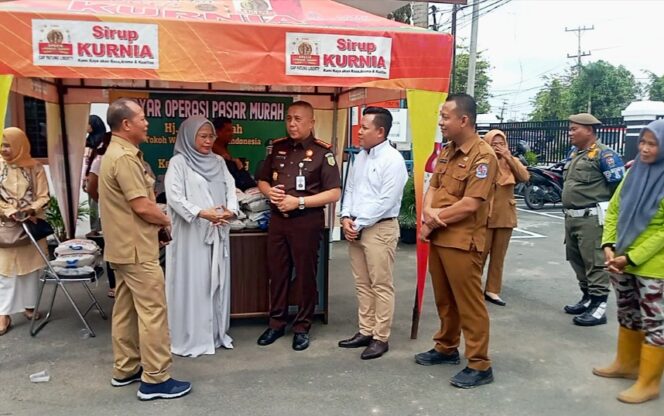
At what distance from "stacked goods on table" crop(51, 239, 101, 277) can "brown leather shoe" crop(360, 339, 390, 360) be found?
223 cm

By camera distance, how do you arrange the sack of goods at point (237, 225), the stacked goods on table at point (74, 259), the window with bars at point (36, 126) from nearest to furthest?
the stacked goods on table at point (74, 259)
the sack of goods at point (237, 225)
the window with bars at point (36, 126)

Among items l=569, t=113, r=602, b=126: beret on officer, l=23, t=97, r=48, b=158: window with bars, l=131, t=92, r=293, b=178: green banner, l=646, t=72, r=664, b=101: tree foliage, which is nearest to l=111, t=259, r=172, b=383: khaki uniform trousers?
l=131, t=92, r=293, b=178: green banner

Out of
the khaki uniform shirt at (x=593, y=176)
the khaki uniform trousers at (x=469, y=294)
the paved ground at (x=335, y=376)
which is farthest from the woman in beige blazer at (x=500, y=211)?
the khaki uniform trousers at (x=469, y=294)

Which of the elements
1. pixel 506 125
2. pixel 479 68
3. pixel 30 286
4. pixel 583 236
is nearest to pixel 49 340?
pixel 30 286

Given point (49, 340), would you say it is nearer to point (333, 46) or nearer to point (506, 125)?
point (333, 46)

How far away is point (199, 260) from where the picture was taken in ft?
13.1

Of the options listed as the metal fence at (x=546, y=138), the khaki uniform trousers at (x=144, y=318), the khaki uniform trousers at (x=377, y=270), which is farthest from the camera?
the metal fence at (x=546, y=138)

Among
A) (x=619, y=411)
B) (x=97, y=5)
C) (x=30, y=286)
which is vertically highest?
(x=97, y=5)

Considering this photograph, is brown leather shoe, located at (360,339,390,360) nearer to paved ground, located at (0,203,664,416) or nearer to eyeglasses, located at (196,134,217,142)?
paved ground, located at (0,203,664,416)

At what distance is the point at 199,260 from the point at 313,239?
84 cm

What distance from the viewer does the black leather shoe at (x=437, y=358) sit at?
3.93 m

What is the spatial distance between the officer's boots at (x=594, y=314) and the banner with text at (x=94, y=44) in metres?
3.98

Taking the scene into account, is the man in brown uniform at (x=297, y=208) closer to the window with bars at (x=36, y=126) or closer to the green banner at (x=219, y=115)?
the green banner at (x=219, y=115)

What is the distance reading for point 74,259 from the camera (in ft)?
14.3
